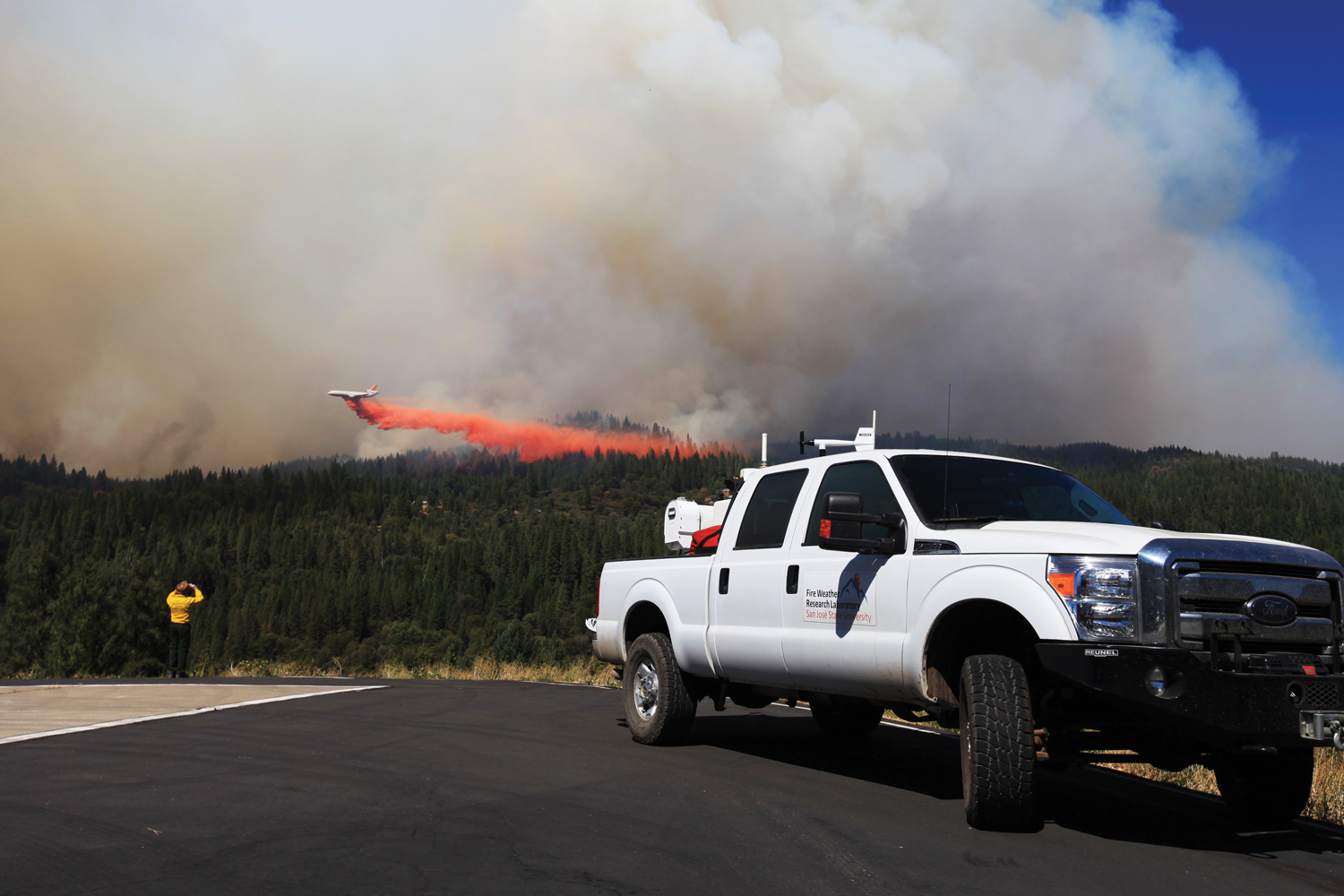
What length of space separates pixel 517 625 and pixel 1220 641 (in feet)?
337

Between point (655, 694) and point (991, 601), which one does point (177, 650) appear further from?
point (991, 601)

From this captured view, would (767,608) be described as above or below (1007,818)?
above

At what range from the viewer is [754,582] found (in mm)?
8109

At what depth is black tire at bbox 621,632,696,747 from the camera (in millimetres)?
8891

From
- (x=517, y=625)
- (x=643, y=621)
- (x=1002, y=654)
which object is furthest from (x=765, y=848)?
(x=517, y=625)

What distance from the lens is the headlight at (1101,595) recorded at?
555 centimetres

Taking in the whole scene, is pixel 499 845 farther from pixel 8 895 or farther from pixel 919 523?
pixel 919 523

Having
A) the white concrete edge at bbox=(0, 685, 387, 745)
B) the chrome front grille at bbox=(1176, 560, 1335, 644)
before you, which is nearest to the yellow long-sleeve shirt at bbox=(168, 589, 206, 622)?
the white concrete edge at bbox=(0, 685, 387, 745)

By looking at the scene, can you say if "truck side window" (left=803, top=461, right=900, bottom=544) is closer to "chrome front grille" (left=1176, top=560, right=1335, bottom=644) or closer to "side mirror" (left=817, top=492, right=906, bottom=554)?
"side mirror" (left=817, top=492, right=906, bottom=554)

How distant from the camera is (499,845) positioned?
535 cm

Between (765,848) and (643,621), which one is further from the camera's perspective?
(643,621)

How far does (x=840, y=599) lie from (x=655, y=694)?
2.70 meters

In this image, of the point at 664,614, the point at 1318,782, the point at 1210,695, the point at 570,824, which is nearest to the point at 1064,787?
the point at 1318,782

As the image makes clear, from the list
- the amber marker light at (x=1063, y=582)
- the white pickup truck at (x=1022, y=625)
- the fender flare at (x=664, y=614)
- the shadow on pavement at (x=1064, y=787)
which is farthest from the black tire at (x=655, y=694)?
the amber marker light at (x=1063, y=582)
